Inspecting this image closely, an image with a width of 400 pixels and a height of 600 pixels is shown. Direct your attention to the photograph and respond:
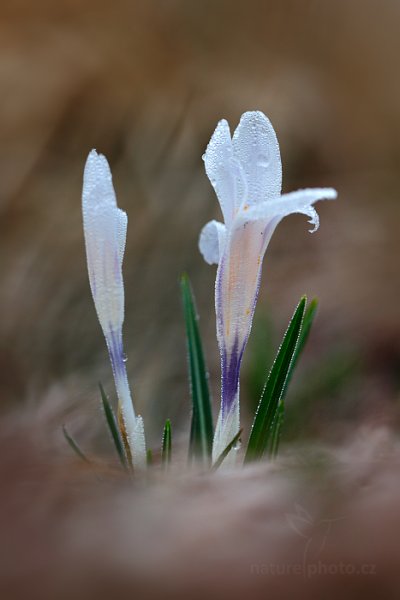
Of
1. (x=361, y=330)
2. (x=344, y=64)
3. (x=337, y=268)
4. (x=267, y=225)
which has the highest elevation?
(x=344, y=64)

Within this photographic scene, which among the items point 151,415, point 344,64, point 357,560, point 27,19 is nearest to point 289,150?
point 344,64

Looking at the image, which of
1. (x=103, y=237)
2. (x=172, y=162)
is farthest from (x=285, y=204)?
(x=172, y=162)

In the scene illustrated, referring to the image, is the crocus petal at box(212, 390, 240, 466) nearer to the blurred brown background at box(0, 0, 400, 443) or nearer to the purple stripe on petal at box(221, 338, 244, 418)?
the purple stripe on petal at box(221, 338, 244, 418)

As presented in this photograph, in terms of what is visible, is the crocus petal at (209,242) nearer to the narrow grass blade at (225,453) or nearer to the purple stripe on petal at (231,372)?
the purple stripe on petal at (231,372)

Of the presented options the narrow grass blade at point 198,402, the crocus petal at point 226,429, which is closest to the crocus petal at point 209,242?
the narrow grass blade at point 198,402

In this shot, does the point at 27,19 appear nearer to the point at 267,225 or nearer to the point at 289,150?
the point at 289,150

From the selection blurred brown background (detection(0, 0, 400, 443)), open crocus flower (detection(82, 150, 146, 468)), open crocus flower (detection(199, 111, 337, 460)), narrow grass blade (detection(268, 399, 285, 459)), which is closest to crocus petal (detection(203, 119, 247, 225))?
open crocus flower (detection(199, 111, 337, 460))
